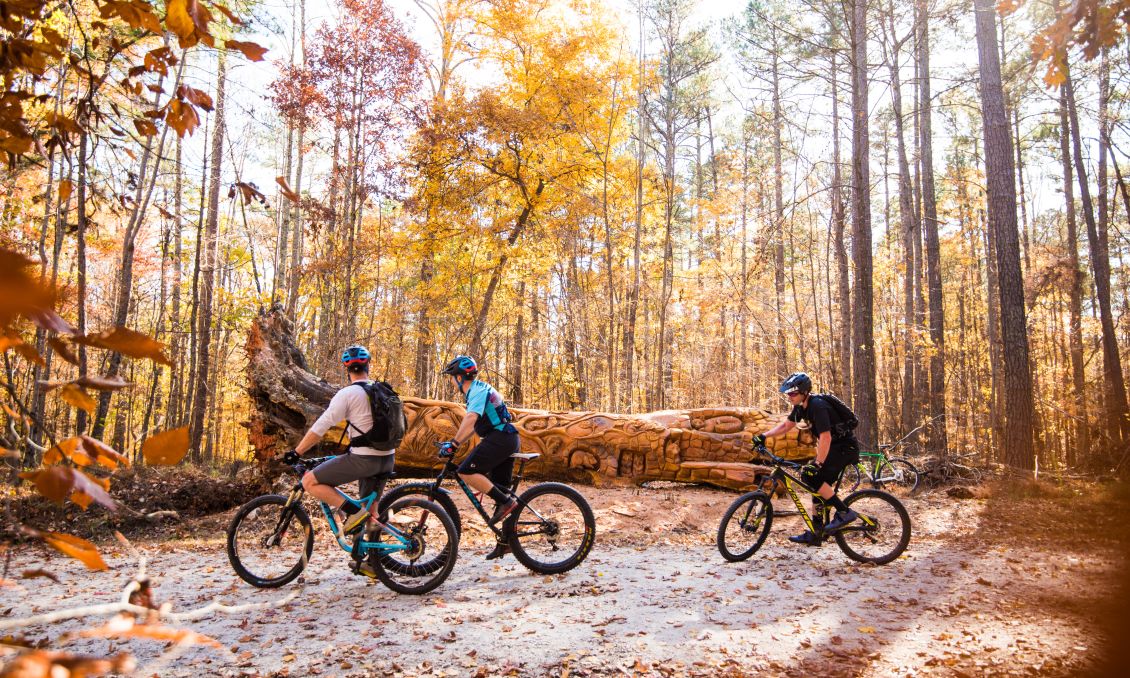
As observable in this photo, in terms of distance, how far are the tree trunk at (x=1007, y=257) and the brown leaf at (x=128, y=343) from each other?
44.1 feet

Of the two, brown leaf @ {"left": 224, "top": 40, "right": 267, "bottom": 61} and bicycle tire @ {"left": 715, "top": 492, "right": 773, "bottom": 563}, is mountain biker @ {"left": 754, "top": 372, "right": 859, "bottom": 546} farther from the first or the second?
brown leaf @ {"left": 224, "top": 40, "right": 267, "bottom": 61}

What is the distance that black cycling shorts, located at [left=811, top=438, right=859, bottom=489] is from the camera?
260 inches

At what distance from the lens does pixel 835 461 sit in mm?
6637

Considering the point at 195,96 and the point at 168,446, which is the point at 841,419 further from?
the point at 168,446

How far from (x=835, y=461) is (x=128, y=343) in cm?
678

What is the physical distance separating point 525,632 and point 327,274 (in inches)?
442

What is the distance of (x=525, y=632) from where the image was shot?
4480 millimetres

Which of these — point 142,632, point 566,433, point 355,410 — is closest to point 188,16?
point 142,632

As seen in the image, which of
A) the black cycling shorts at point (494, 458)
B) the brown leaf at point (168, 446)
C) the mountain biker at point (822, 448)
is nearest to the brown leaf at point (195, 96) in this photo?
the brown leaf at point (168, 446)

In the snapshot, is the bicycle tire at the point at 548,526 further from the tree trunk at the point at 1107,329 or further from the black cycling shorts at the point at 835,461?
the tree trunk at the point at 1107,329

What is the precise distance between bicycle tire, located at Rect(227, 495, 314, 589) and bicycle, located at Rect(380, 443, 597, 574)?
3.34 ft

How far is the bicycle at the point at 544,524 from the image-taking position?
5.88 metres

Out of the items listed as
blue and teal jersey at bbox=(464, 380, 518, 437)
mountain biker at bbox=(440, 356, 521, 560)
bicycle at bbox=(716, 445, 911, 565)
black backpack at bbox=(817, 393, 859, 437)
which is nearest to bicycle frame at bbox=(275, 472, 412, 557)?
mountain biker at bbox=(440, 356, 521, 560)

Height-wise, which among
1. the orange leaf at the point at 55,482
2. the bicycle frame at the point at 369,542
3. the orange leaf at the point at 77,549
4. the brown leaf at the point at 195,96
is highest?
the brown leaf at the point at 195,96
